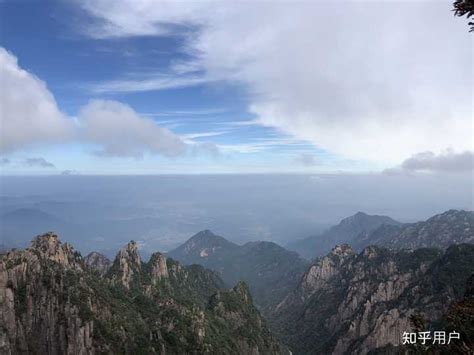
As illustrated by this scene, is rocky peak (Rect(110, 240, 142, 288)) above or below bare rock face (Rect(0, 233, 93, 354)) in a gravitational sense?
below

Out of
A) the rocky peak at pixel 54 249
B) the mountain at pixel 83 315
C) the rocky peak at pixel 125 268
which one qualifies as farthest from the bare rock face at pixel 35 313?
the rocky peak at pixel 125 268

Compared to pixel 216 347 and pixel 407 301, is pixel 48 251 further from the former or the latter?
pixel 407 301

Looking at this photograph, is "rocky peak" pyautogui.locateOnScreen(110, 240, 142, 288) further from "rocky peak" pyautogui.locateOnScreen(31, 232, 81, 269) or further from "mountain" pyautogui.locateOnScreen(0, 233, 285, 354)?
"rocky peak" pyautogui.locateOnScreen(31, 232, 81, 269)

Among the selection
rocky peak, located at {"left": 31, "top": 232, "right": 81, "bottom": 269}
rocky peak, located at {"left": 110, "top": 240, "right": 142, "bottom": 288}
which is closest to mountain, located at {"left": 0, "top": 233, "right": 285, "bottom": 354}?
rocky peak, located at {"left": 31, "top": 232, "right": 81, "bottom": 269}

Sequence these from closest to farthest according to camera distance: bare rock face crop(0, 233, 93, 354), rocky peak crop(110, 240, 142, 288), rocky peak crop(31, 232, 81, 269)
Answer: bare rock face crop(0, 233, 93, 354)
rocky peak crop(31, 232, 81, 269)
rocky peak crop(110, 240, 142, 288)

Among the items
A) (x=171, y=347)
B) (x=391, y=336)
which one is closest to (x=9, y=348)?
(x=171, y=347)

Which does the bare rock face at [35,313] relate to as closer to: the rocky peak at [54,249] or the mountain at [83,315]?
the mountain at [83,315]

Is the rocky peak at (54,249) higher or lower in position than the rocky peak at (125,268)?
higher

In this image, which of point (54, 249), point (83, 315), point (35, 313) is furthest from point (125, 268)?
point (35, 313)

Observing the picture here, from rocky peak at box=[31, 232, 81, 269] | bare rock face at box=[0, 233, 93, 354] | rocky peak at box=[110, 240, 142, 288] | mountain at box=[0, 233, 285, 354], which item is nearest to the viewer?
bare rock face at box=[0, 233, 93, 354]
